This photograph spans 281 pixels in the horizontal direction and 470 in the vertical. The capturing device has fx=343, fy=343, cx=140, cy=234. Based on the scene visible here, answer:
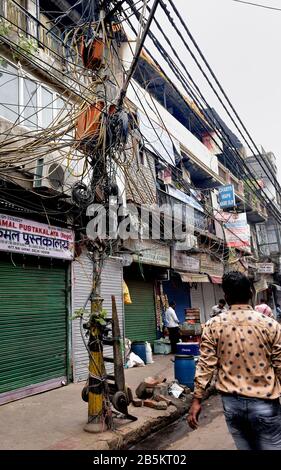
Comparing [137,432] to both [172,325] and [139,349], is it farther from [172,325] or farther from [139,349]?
[172,325]

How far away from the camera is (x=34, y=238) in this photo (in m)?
6.99

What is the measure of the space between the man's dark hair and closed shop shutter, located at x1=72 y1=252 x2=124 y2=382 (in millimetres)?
5825

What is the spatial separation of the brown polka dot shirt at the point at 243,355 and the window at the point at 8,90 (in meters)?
6.32

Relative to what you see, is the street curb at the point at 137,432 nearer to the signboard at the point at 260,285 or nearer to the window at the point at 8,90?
the window at the point at 8,90

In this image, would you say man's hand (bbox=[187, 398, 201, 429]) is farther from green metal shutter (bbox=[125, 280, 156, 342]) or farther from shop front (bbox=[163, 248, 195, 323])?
shop front (bbox=[163, 248, 195, 323])

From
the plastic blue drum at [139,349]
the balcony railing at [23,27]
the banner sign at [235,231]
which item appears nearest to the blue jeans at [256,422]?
the balcony railing at [23,27]

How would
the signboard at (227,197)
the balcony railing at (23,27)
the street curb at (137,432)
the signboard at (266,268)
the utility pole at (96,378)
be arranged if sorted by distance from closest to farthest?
the street curb at (137,432), the utility pole at (96,378), the balcony railing at (23,27), the signboard at (227,197), the signboard at (266,268)

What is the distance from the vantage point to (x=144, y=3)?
487 cm

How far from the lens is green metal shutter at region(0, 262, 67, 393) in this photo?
6402 millimetres

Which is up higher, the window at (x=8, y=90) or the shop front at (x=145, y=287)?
the window at (x=8, y=90)

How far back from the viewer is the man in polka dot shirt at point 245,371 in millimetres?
2281

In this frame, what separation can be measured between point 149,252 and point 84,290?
336cm

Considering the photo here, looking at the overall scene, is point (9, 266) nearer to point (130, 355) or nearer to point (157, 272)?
point (130, 355)

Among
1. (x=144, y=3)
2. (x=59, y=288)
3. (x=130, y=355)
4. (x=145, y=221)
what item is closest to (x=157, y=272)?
(x=145, y=221)
